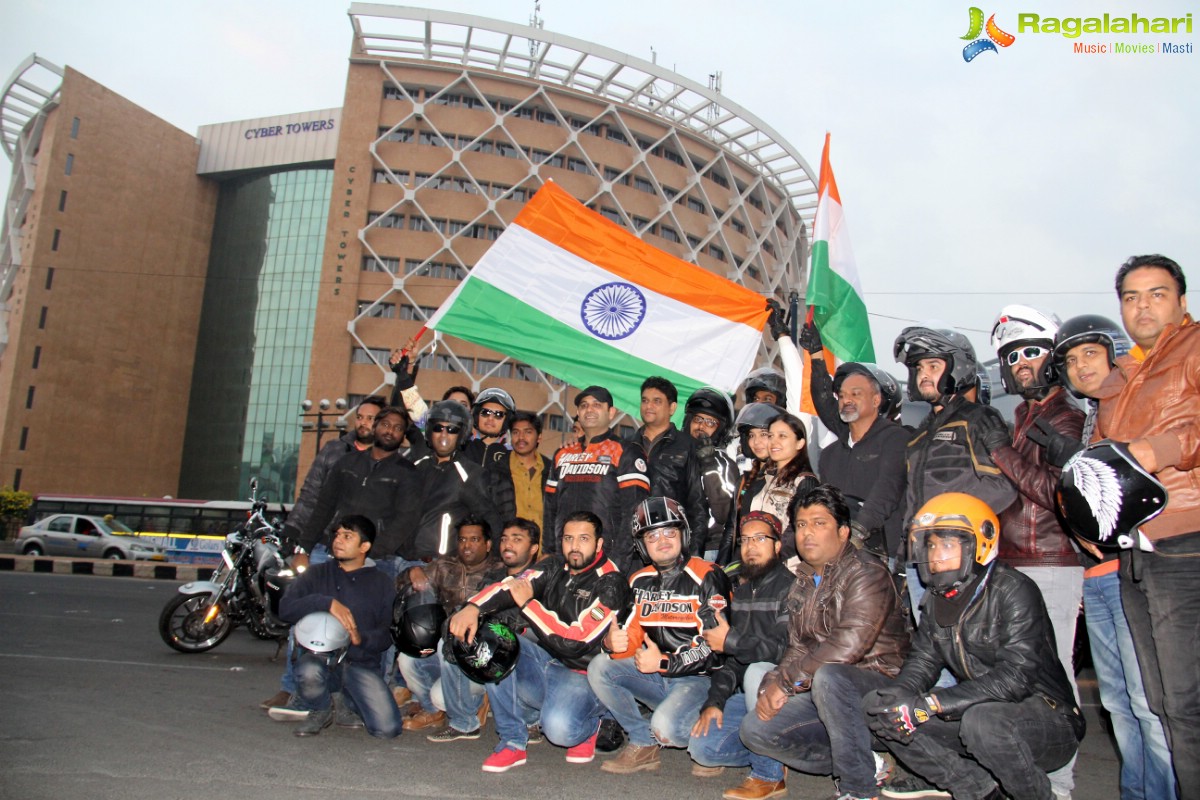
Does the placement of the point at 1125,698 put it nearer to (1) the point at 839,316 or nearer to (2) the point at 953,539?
(2) the point at 953,539

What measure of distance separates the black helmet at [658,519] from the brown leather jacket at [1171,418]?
85.1 inches

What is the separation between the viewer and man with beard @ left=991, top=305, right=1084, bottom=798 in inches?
151

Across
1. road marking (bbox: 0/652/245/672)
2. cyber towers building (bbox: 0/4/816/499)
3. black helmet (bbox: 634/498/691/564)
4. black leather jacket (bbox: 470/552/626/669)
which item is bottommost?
road marking (bbox: 0/652/245/672)

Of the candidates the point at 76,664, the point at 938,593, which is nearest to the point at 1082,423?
the point at 938,593

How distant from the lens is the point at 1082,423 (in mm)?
4031

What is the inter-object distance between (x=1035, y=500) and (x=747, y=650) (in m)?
1.54

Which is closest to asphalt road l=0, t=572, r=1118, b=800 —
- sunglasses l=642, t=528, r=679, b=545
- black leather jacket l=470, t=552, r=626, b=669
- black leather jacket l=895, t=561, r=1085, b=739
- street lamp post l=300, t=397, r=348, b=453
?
black leather jacket l=470, t=552, r=626, b=669

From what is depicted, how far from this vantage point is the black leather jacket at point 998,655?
132 inches

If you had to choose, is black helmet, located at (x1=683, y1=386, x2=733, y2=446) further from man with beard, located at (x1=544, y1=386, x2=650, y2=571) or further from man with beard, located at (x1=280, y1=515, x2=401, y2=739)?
man with beard, located at (x1=280, y1=515, x2=401, y2=739)

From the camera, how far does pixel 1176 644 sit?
2.99 m

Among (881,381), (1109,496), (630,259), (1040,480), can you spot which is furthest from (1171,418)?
(630,259)

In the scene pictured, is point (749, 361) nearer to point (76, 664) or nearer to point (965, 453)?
point (965, 453)

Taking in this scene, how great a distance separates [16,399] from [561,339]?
54.1 metres

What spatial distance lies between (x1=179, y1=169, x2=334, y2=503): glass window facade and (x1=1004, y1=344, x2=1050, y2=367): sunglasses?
51130 mm
